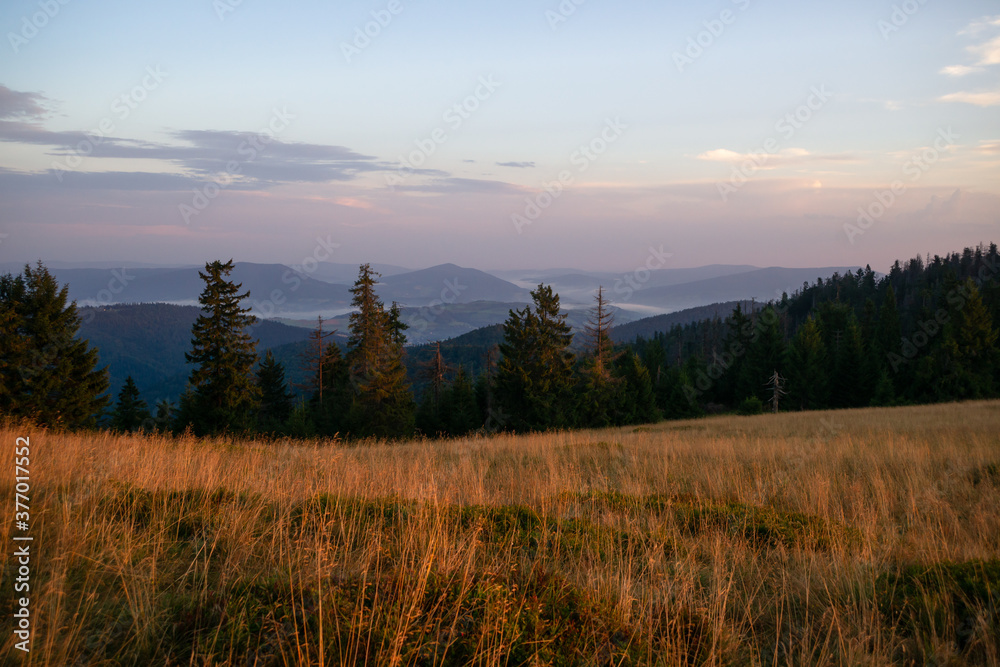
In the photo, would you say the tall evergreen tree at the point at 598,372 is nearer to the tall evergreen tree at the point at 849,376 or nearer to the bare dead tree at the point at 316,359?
the bare dead tree at the point at 316,359

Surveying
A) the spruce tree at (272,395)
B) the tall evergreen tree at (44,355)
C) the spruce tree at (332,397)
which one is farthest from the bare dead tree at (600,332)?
the tall evergreen tree at (44,355)

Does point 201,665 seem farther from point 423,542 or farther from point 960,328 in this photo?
point 960,328

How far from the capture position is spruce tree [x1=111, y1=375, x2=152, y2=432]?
1959 inches

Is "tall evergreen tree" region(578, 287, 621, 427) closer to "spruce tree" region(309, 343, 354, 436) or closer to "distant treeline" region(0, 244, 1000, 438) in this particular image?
"distant treeline" region(0, 244, 1000, 438)

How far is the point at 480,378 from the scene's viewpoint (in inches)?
2184

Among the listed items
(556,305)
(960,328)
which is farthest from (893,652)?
(960,328)

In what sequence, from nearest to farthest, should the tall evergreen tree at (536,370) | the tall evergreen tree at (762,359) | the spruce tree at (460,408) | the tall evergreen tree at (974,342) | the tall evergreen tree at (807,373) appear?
the tall evergreen tree at (536,370) < the spruce tree at (460,408) < the tall evergreen tree at (974,342) < the tall evergreen tree at (807,373) < the tall evergreen tree at (762,359)

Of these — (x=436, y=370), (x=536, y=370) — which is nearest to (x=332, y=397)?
(x=436, y=370)

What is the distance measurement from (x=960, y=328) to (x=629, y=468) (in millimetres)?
57950

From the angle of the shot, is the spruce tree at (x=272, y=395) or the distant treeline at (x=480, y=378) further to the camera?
the spruce tree at (x=272, y=395)

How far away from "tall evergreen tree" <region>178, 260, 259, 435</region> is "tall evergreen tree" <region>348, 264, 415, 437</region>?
29.0 ft

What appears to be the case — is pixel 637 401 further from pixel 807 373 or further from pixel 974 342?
pixel 974 342

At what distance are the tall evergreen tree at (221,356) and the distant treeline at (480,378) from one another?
3.5 inches

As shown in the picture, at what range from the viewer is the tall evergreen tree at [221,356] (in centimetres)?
3219
